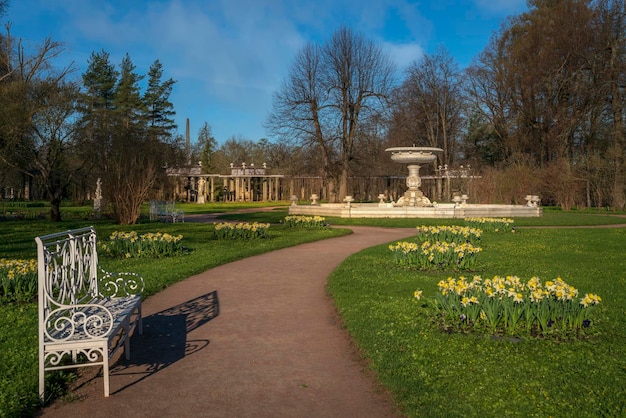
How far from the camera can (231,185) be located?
50.6 metres

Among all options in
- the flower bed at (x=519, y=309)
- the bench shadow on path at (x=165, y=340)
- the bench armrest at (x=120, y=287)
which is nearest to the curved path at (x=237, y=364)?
the bench shadow on path at (x=165, y=340)

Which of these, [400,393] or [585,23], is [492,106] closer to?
[585,23]

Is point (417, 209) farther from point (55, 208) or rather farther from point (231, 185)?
point (231, 185)

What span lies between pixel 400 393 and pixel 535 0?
45.1 metres

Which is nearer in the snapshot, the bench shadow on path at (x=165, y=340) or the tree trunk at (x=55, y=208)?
the bench shadow on path at (x=165, y=340)

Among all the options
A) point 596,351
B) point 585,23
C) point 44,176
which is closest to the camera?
point 596,351

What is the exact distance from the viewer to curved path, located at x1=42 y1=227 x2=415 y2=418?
13.3 feet

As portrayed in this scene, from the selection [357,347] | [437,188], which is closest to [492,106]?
[437,188]

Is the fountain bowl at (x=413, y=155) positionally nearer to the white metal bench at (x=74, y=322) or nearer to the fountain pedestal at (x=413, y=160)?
the fountain pedestal at (x=413, y=160)

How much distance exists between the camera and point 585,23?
36438 millimetres

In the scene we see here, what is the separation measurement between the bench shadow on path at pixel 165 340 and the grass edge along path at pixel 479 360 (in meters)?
1.84

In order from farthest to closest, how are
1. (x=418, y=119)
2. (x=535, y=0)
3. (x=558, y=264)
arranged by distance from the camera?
(x=418, y=119), (x=535, y=0), (x=558, y=264)

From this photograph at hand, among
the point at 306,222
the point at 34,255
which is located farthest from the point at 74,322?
the point at 306,222

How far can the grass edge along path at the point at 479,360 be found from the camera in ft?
12.8
